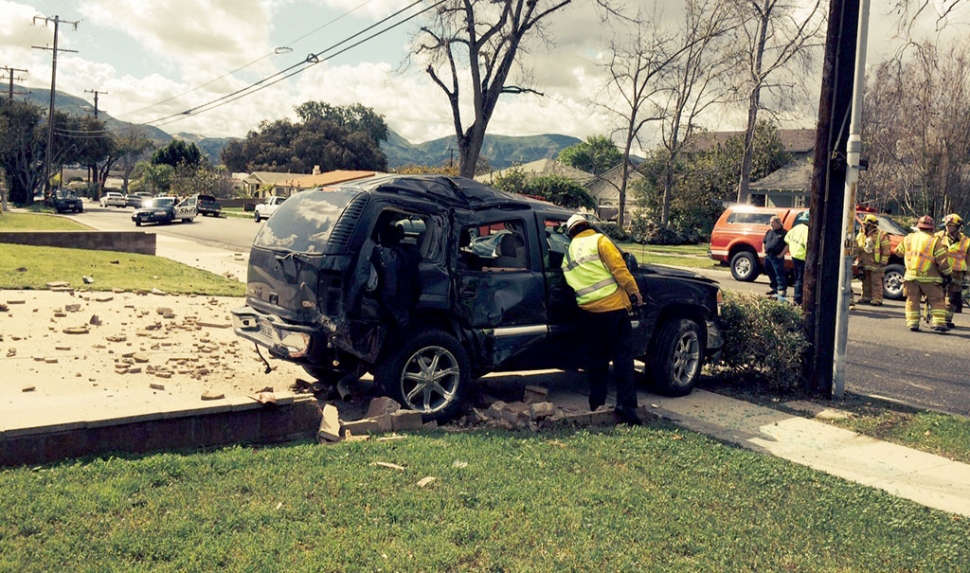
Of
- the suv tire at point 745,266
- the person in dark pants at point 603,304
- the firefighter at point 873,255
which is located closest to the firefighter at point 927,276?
the firefighter at point 873,255

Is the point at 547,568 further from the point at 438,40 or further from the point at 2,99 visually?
the point at 2,99

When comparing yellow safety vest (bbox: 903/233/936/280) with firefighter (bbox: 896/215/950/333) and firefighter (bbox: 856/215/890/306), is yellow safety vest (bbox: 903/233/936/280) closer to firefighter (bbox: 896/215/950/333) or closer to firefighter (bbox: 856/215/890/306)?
firefighter (bbox: 896/215/950/333)

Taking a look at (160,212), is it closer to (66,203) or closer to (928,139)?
(66,203)

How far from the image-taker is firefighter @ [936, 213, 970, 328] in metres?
13.3

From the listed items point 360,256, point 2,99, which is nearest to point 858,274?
point 360,256

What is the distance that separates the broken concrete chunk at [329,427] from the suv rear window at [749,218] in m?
17.3

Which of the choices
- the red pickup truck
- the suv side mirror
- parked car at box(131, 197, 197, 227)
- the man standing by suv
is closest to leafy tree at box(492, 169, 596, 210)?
parked car at box(131, 197, 197, 227)

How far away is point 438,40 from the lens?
93.7ft

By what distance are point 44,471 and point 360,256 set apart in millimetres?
2562

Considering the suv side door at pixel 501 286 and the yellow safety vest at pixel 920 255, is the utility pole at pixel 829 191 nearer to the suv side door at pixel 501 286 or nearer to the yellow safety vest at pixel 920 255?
the suv side door at pixel 501 286

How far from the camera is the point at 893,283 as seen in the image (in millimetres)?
17844

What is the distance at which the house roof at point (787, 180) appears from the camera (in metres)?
50.5

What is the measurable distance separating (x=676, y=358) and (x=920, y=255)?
7146mm

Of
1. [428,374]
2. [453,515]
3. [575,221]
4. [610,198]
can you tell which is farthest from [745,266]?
[610,198]
